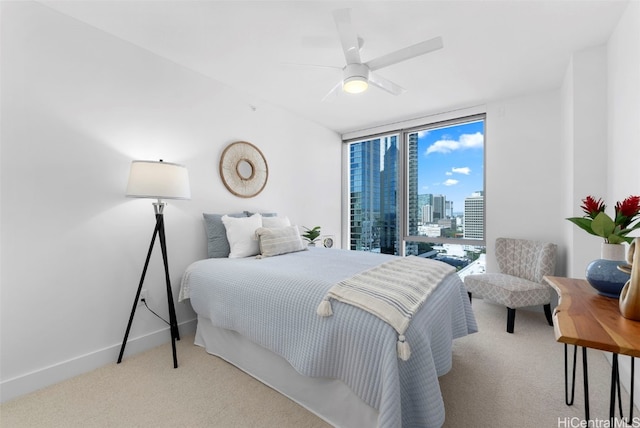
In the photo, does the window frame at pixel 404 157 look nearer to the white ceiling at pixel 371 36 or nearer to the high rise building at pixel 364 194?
the high rise building at pixel 364 194

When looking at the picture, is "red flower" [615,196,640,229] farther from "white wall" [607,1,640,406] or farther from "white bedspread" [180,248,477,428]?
"white bedspread" [180,248,477,428]

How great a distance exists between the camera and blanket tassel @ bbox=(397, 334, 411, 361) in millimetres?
1205

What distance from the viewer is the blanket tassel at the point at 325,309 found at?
→ 4.80 feet

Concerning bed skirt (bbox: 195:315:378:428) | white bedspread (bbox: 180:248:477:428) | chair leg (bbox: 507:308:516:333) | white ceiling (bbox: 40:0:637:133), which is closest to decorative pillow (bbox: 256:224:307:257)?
white bedspread (bbox: 180:248:477:428)

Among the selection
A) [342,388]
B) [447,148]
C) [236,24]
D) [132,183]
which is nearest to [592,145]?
[447,148]

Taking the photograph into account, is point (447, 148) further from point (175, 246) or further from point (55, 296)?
point (55, 296)

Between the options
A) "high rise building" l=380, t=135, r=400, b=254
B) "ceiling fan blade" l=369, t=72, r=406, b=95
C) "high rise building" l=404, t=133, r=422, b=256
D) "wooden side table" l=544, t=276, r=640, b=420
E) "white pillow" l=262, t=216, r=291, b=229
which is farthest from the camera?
"high rise building" l=380, t=135, r=400, b=254

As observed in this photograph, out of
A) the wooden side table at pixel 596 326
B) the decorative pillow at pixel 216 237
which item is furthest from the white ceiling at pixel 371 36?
the wooden side table at pixel 596 326

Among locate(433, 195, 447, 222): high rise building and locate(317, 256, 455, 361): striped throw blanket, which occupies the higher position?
locate(433, 195, 447, 222): high rise building

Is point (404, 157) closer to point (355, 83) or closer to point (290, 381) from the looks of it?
point (355, 83)

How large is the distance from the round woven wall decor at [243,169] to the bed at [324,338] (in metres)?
1.06

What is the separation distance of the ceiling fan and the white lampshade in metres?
1.53

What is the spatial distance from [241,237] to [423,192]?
297 centimetres

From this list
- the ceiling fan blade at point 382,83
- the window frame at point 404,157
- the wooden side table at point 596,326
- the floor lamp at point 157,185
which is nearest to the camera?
the wooden side table at point 596,326
